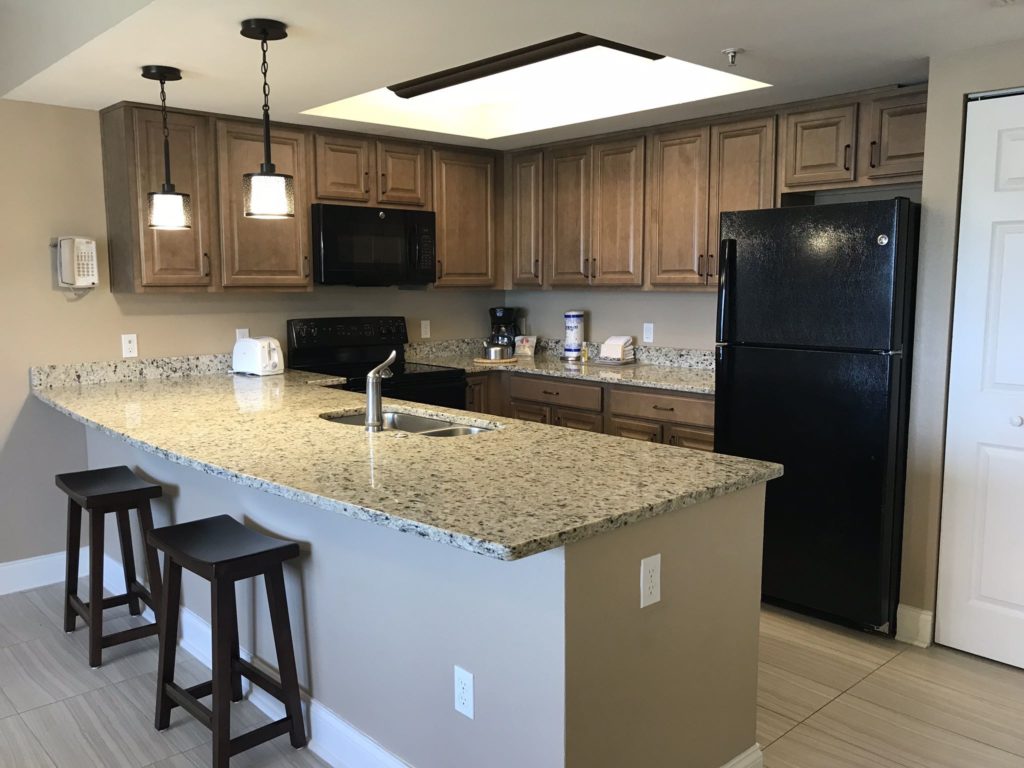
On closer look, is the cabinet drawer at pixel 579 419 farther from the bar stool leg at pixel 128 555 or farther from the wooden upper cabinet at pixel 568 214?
the bar stool leg at pixel 128 555

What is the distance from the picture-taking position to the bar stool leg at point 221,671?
2.20 metres

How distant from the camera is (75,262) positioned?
145 inches

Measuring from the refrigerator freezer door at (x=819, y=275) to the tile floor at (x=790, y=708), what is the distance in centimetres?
117

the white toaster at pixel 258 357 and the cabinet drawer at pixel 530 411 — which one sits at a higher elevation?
the white toaster at pixel 258 357

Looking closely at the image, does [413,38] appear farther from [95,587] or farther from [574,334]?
[574,334]

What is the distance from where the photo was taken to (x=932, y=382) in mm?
3064

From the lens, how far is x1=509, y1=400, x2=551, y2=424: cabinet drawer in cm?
461

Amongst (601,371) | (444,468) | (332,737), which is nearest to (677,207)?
(601,371)

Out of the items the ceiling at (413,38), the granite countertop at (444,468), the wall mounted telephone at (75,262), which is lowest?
the granite countertop at (444,468)

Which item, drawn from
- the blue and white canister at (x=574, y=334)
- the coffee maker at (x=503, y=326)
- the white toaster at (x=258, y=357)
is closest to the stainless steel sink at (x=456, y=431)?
the white toaster at (x=258, y=357)

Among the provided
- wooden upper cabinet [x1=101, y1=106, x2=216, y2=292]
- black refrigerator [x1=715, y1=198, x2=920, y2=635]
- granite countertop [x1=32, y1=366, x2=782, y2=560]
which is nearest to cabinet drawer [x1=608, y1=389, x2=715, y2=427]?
black refrigerator [x1=715, y1=198, x2=920, y2=635]

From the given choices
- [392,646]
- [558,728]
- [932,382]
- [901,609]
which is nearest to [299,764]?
[392,646]

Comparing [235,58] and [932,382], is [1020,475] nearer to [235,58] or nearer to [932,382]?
[932,382]

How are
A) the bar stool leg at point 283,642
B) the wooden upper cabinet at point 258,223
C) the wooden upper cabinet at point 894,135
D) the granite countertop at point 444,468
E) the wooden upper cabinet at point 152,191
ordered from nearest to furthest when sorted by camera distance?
the granite countertop at point 444,468 → the bar stool leg at point 283,642 → the wooden upper cabinet at point 894,135 → the wooden upper cabinet at point 152,191 → the wooden upper cabinet at point 258,223
